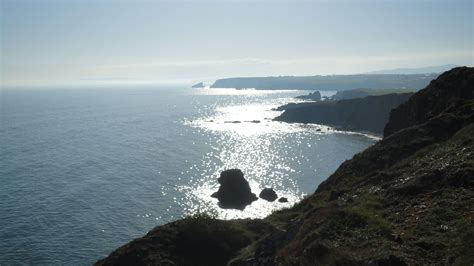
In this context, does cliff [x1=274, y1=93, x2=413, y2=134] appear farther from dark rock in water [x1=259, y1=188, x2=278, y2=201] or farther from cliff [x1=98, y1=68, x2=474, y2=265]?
cliff [x1=98, y1=68, x2=474, y2=265]

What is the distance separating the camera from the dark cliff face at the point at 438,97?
47.6 m

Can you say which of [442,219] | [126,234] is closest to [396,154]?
[442,219]

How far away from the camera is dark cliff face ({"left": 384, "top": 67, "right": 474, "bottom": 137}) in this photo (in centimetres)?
4756

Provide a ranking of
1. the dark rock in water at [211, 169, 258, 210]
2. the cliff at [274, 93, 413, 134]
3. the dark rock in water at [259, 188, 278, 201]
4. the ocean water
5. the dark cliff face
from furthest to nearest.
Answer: the cliff at [274, 93, 413, 134] → the dark rock in water at [259, 188, 278, 201] → the dark rock in water at [211, 169, 258, 210] → the ocean water → the dark cliff face

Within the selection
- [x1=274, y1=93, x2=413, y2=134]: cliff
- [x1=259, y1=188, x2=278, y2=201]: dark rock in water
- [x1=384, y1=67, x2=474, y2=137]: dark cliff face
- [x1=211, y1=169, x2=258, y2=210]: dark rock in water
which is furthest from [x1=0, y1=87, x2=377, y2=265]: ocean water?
[x1=384, y1=67, x2=474, y2=137]: dark cliff face

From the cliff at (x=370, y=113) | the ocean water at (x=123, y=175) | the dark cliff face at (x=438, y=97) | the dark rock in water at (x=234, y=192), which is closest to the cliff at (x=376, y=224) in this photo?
the dark cliff face at (x=438, y=97)

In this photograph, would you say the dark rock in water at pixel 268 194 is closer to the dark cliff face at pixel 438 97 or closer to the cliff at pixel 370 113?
the dark cliff face at pixel 438 97

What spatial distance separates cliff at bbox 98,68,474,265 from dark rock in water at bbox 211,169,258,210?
39055 millimetres

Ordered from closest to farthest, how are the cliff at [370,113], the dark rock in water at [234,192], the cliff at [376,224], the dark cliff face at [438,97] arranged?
the cliff at [376,224] → the dark cliff face at [438,97] → the dark rock in water at [234,192] → the cliff at [370,113]

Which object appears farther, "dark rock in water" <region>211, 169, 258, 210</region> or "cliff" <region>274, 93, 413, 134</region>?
"cliff" <region>274, 93, 413, 134</region>

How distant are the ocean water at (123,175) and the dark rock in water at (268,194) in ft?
5.76

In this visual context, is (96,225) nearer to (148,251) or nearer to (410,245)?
(148,251)

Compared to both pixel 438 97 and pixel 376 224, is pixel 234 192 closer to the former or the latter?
pixel 438 97

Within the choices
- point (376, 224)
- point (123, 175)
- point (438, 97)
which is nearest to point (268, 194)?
point (123, 175)
